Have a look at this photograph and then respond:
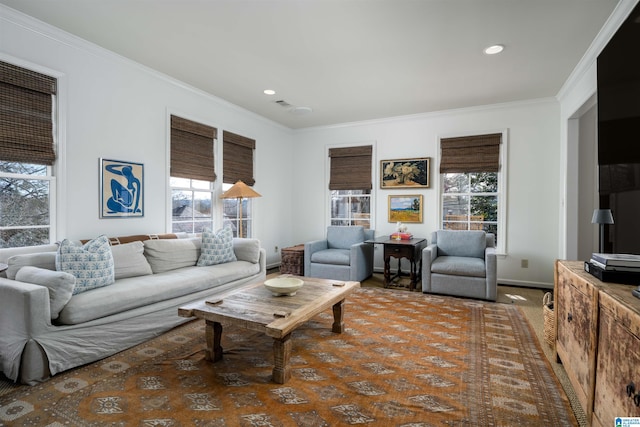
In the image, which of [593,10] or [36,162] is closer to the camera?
[593,10]

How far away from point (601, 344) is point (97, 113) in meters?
4.27

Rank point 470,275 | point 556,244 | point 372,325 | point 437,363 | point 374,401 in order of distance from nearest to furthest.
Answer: point 374,401 < point 437,363 < point 372,325 < point 470,275 < point 556,244

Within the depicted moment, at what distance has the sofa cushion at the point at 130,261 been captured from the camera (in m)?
2.90

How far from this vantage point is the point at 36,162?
2766 millimetres

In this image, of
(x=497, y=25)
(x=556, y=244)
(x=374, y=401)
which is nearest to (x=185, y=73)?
(x=497, y=25)

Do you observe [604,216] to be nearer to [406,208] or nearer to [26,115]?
[406,208]

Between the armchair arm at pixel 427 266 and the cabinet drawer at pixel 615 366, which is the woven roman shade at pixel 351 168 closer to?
the armchair arm at pixel 427 266

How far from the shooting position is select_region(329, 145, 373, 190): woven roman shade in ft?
18.7

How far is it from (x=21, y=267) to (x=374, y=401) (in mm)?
2699

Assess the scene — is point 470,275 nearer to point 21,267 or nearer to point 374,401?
point 374,401

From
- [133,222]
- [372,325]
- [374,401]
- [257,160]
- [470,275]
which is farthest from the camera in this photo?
[257,160]

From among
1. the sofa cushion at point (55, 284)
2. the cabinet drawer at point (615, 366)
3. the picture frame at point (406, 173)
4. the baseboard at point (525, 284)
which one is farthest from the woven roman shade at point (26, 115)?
the baseboard at point (525, 284)

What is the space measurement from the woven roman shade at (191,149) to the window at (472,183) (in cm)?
358

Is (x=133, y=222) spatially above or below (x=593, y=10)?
below
